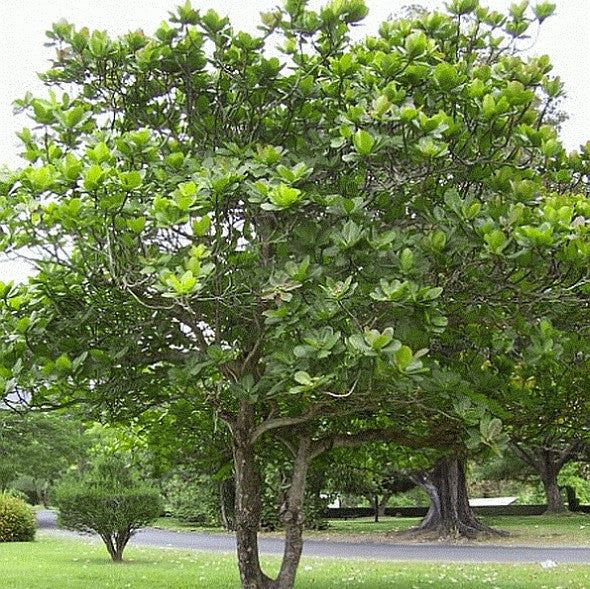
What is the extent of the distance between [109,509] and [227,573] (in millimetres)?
3882

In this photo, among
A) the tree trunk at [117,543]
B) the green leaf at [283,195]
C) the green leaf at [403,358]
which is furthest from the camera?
the tree trunk at [117,543]

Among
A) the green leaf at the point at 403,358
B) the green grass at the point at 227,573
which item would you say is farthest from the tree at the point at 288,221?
the green grass at the point at 227,573

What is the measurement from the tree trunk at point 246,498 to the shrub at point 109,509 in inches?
370

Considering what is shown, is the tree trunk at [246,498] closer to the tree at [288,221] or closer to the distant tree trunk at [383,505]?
the tree at [288,221]

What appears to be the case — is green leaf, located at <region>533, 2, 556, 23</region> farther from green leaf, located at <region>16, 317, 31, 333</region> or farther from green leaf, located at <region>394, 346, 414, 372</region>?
green leaf, located at <region>16, 317, 31, 333</region>

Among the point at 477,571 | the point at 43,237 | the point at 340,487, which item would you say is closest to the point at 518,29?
the point at 43,237

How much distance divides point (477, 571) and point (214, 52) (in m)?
9.91

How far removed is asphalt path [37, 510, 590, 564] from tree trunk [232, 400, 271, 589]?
9598mm

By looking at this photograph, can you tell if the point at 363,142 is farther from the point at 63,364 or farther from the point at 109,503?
the point at 109,503

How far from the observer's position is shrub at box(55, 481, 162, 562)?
15539mm

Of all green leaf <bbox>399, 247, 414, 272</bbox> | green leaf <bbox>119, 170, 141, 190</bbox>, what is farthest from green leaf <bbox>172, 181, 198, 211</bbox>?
green leaf <bbox>399, 247, 414, 272</bbox>

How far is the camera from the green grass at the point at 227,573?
34.8 ft

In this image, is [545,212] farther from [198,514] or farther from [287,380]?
[198,514]

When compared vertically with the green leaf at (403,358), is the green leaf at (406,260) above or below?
above
